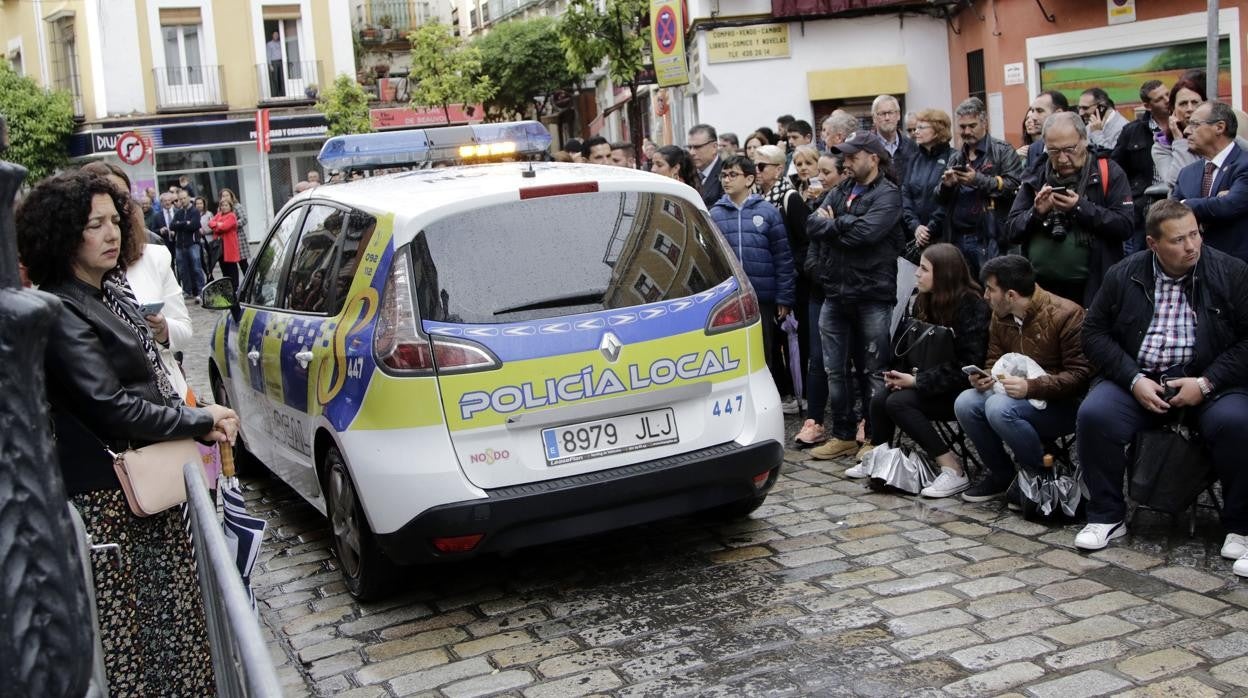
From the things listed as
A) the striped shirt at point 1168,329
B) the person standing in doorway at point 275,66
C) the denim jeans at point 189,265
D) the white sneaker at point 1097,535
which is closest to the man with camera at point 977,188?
the striped shirt at point 1168,329

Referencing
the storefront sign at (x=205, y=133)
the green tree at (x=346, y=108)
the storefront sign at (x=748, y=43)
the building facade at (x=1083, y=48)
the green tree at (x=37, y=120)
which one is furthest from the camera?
the storefront sign at (x=205, y=133)

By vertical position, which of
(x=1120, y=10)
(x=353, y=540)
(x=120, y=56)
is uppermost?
(x=120, y=56)

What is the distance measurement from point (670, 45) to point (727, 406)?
11683 mm

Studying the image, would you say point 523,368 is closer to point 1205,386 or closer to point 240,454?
point 1205,386

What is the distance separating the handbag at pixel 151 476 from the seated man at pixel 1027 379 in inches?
157

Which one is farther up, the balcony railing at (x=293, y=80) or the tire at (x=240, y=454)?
the balcony railing at (x=293, y=80)

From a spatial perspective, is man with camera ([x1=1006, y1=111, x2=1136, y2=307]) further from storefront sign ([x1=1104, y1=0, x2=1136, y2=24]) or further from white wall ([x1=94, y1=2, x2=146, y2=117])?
white wall ([x1=94, y1=2, x2=146, y2=117])

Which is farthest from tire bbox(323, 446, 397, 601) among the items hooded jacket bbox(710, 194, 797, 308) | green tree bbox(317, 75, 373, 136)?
green tree bbox(317, 75, 373, 136)

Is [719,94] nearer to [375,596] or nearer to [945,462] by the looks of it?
[945,462]

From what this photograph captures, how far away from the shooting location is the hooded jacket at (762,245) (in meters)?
8.48

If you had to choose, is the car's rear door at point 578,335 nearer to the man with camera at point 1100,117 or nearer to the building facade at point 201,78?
the man with camera at point 1100,117

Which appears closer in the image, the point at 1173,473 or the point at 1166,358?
the point at 1173,473

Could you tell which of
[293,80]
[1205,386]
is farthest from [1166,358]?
[293,80]

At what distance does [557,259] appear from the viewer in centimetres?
542
